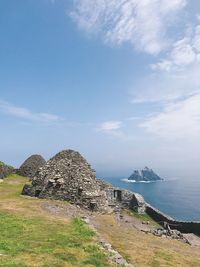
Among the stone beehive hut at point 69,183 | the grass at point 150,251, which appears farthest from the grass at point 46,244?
the stone beehive hut at point 69,183

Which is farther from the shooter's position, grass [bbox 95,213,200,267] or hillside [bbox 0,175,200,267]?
grass [bbox 95,213,200,267]

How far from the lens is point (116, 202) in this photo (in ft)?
132

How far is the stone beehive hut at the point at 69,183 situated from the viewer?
32.6 m

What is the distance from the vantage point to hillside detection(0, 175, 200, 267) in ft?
49.9

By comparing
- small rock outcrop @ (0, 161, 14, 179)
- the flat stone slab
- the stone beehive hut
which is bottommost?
the flat stone slab

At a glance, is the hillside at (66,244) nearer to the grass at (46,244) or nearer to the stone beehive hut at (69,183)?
the grass at (46,244)

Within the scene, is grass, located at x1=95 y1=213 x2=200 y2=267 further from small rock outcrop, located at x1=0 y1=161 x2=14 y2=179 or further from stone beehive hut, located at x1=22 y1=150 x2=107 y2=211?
small rock outcrop, located at x1=0 y1=161 x2=14 y2=179

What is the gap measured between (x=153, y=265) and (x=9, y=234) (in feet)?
25.5

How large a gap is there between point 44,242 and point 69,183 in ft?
A: 54.5

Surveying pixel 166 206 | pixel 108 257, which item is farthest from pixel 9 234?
pixel 166 206

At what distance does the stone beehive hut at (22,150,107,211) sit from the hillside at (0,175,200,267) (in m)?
4.11

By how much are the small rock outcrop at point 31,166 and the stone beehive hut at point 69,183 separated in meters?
22.2

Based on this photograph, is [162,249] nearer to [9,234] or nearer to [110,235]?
[110,235]

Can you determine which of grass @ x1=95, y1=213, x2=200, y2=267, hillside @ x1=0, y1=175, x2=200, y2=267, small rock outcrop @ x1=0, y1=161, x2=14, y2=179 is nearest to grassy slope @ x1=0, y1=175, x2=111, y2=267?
hillside @ x1=0, y1=175, x2=200, y2=267
